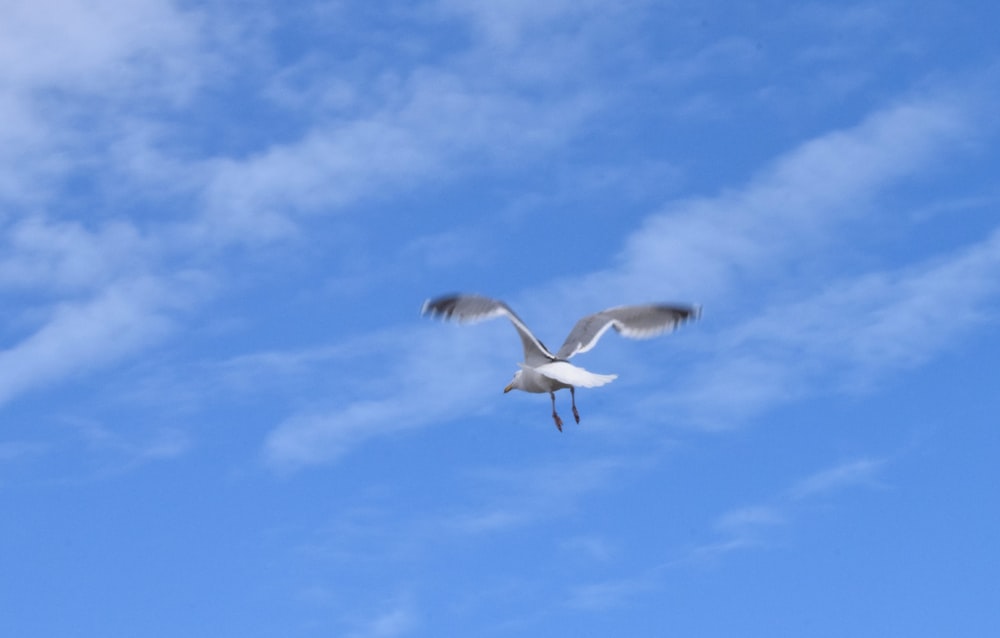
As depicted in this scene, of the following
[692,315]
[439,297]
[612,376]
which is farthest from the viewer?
[692,315]

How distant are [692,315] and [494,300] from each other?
4.64 metres

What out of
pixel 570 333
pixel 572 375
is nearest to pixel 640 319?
pixel 570 333

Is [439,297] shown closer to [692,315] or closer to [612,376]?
[612,376]

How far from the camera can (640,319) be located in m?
27.5

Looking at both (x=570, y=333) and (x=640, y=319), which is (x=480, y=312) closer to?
(x=570, y=333)

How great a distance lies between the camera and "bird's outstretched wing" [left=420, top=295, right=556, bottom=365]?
25.4 meters

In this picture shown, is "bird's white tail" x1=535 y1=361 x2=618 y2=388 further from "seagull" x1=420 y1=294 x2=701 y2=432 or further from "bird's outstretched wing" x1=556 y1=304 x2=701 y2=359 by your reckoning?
"bird's outstretched wing" x1=556 y1=304 x2=701 y2=359

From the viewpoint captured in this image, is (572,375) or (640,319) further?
(640,319)

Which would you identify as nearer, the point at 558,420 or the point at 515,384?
the point at 558,420

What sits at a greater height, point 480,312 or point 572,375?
point 480,312

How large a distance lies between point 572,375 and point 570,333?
2.90 metres

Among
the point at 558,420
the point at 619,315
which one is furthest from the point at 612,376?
the point at 619,315

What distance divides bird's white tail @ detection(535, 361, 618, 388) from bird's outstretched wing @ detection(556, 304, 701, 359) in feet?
6.42

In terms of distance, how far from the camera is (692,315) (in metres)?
27.4
